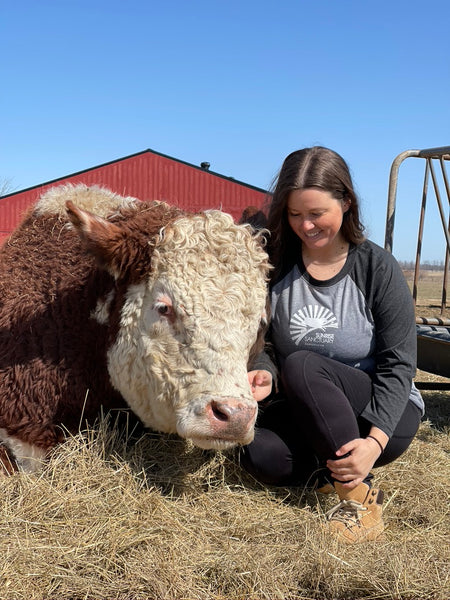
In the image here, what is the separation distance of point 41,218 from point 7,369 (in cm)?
123

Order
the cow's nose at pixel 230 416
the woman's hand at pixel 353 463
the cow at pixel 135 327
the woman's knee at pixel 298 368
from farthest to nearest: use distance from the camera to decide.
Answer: the woman's knee at pixel 298 368, the woman's hand at pixel 353 463, the cow at pixel 135 327, the cow's nose at pixel 230 416

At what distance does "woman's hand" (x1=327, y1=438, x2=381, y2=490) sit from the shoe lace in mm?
91

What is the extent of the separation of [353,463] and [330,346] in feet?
2.48

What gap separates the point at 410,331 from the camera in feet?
11.4

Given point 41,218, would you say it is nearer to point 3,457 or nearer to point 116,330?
point 116,330

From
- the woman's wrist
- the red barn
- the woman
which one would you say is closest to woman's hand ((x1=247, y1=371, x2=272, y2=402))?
the woman

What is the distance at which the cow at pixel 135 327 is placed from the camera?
2971 mm

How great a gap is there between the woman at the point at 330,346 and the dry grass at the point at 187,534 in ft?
0.78

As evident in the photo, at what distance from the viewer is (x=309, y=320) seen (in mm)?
3619

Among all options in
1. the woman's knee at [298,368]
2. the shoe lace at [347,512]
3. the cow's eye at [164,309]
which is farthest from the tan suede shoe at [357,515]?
the cow's eye at [164,309]

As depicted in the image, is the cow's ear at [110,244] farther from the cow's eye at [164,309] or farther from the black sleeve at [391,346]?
the black sleeve at [391,346]

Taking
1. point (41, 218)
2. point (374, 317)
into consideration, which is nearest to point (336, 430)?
point (374, 317)

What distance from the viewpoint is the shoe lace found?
10.2 feet

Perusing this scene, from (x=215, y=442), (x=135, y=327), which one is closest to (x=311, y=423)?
(x=215, y=442)
